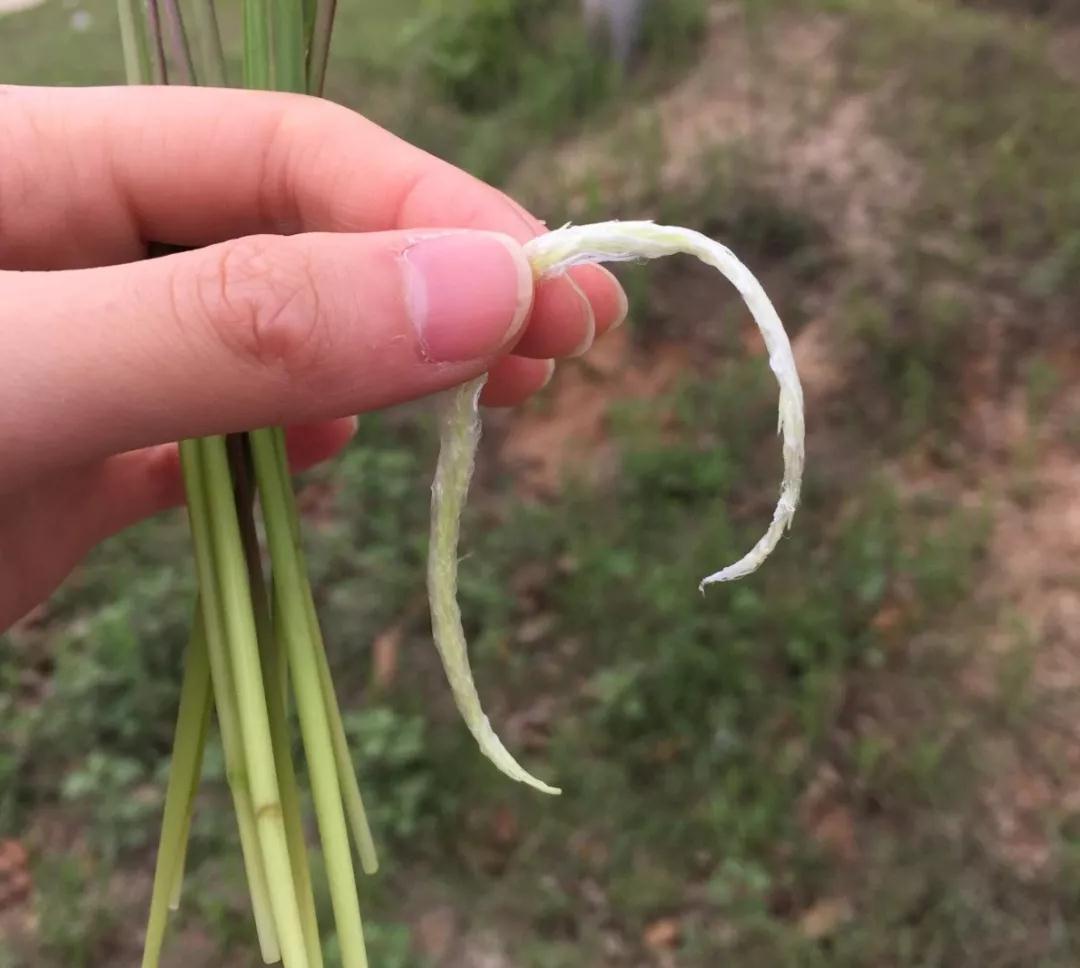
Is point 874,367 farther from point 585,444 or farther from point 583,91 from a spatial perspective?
point 583,91

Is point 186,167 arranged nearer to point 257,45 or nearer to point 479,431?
point 257,45

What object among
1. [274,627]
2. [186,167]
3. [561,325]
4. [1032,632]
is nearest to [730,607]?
[1032,632]

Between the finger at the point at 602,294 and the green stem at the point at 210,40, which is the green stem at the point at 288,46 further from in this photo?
the finger at the point at 602,294

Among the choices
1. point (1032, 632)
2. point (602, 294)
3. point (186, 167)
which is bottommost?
point (1032, 632)

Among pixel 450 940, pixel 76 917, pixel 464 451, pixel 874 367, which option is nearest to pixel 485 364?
pixel 464 451

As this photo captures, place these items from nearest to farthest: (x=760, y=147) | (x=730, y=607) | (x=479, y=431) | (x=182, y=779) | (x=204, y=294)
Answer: (x=204, y=294), (x=479, y=431), (x=182, y=779), (x=730, y=607), (x=760, y=147)

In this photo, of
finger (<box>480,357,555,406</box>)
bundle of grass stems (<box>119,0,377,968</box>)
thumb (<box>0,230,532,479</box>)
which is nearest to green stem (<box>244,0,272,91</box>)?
bundle of grass stems (<box>119,0,377,968</box>)

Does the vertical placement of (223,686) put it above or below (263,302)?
below

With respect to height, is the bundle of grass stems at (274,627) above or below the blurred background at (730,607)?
above

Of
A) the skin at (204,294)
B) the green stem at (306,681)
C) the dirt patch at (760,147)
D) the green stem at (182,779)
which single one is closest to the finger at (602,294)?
the skin at (204,294)
